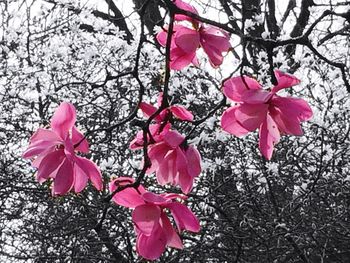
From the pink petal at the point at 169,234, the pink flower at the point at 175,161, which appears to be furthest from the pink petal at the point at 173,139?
the pink petal at the point at 169,234

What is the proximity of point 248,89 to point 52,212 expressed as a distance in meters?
3.46

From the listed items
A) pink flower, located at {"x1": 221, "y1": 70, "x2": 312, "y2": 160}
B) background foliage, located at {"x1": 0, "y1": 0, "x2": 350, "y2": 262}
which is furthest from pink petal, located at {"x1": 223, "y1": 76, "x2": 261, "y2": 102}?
background foliage, located at {"x1": 0, "y1": 0, "x2": 350, "y2": 262}

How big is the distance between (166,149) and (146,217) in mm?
128

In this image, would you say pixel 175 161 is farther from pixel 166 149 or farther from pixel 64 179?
pixel 64 179

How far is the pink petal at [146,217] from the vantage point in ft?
2.79

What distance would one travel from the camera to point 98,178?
3.10ft

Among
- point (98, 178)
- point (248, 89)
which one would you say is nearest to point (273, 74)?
point (248, 89)

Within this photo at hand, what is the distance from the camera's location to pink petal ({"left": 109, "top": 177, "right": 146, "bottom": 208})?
33.9 inches

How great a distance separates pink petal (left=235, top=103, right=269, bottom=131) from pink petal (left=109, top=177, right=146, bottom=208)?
0.18 metres

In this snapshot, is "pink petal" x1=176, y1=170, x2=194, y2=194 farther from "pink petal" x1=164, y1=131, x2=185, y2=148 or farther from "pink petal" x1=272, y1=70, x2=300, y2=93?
"pink petal" x1=272, y1=70, x2=300, y2=93

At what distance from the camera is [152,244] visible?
2.86 ft

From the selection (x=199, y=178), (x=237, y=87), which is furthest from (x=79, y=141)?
(x=199, y=178)

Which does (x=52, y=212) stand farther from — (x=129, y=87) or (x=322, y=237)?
(x=322, y=237)

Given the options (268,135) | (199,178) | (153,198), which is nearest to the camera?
(153,198)
